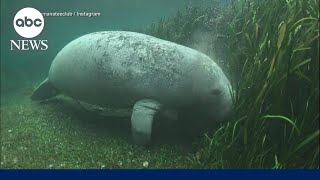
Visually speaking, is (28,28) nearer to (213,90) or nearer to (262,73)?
(213,90)

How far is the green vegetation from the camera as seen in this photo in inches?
137

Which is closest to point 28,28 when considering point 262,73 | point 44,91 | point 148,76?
point 44,91

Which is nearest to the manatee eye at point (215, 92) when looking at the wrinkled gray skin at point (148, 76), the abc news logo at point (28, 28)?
the wrinkled gray skin at point (148, 76)

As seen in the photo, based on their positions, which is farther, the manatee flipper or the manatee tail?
the manatee tail

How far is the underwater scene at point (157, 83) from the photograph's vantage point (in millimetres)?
3611

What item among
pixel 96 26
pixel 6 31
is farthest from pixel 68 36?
pixel 6 31

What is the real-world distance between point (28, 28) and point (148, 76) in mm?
1062

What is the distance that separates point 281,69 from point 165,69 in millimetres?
913

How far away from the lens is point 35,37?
3912 millimetres

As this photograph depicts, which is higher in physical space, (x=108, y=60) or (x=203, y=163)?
(x=108, y=60)

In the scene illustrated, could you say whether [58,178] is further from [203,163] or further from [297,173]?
[297,173]

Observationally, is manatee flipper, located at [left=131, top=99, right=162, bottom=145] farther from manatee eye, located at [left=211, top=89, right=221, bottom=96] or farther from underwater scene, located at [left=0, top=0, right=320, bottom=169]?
manatee eye, located at [left=211, top=89, right=221, bottom=96]

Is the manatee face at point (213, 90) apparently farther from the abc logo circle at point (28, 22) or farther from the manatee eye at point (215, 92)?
the abc logo circle at point (28, 22)

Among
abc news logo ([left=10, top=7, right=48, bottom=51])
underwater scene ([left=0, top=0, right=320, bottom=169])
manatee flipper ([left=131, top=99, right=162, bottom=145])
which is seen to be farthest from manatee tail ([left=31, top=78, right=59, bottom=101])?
manatee flipper ([left=131, top=99, right=162, bottom=145])
